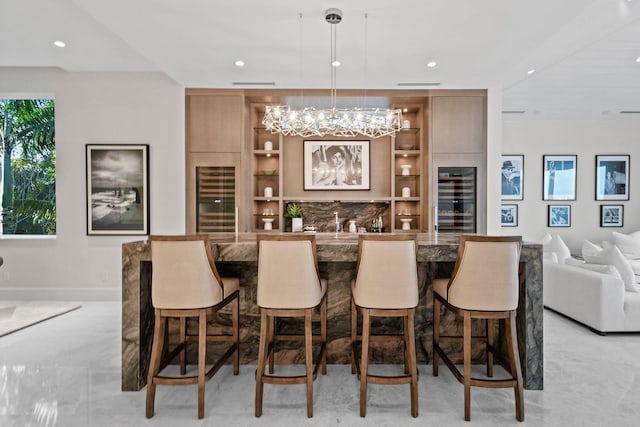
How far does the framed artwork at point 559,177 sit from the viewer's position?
664 cm

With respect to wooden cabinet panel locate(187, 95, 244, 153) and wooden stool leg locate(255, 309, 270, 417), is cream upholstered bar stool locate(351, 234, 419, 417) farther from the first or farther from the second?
wooden cabinet panel locate(187, 95, 244, 153)

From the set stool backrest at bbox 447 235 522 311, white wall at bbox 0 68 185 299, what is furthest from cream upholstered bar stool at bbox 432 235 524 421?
white wall at bbox 0 68 185 299


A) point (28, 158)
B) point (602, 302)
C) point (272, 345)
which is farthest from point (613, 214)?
point (28, 158)

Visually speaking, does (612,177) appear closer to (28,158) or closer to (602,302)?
(602,302)

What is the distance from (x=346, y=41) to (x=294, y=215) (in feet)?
8.24

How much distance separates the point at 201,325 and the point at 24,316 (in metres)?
3.31

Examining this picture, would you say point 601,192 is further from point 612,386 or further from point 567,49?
point 612,386

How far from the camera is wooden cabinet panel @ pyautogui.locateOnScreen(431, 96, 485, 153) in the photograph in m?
4.69

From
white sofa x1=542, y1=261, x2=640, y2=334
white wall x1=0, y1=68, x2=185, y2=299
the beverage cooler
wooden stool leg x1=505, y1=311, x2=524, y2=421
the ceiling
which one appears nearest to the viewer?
wooden stool leg x1=505, y1=311, x2=524, y2=421

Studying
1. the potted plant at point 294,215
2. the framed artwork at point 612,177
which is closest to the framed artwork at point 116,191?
the potted plant at point 294,215

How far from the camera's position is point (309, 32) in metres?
3.23

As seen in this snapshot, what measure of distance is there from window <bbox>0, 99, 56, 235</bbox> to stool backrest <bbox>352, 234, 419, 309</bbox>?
5.14 m

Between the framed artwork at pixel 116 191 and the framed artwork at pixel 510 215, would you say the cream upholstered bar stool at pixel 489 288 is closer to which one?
the framed artwork at pixel 116 191

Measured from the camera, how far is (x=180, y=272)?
2092 mm
